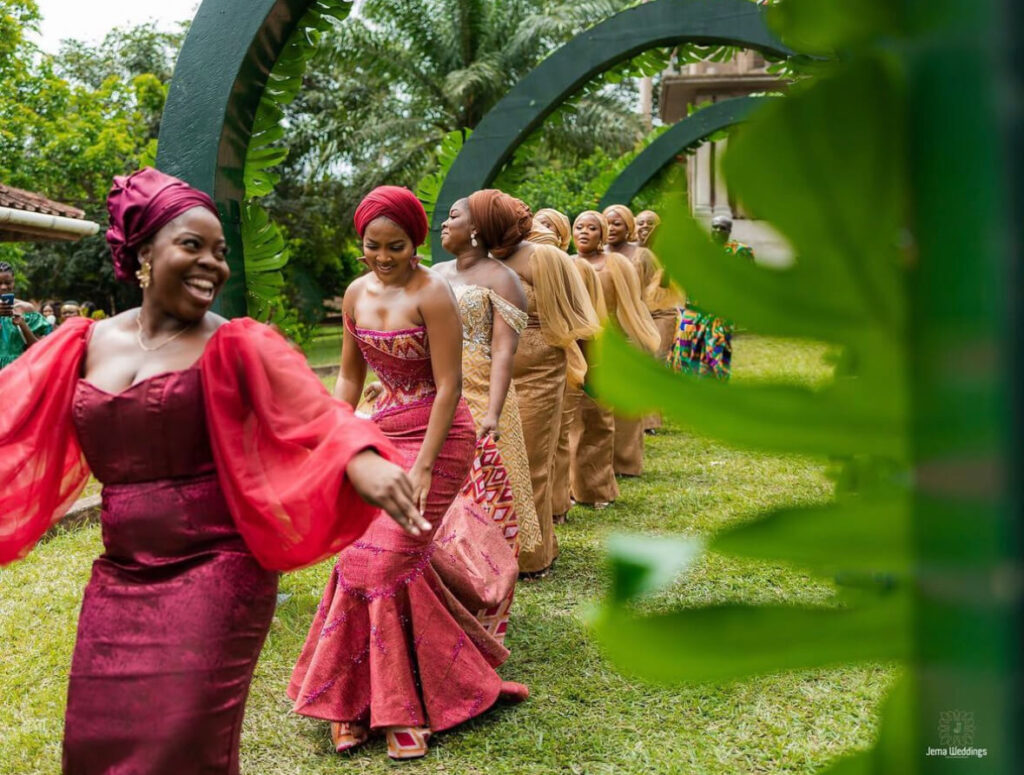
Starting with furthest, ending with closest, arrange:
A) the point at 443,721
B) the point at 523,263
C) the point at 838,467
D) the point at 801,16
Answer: the point at 523,263 < the point at 443,721 < the point at 838,467 < the point at 801,16

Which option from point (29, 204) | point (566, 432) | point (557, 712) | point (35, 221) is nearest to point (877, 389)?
point (557, 712)

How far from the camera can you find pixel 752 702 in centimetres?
391

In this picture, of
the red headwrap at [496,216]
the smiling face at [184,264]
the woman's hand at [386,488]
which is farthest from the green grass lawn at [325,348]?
the woman's hand at [386,488]

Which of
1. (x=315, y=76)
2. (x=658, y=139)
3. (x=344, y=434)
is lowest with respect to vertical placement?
(x=344, y=434)

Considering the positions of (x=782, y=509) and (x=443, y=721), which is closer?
(x=782, y=509)

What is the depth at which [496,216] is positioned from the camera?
4992 mm

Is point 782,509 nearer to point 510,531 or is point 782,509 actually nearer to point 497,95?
point 510,531

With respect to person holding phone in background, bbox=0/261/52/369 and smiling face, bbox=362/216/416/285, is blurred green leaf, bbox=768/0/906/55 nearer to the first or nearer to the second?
smiling face, bbox=362/216/416/285

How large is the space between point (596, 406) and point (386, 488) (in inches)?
210

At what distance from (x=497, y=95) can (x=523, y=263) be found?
1713cm

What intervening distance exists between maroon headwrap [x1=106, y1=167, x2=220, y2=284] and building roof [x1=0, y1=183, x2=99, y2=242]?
10734mm

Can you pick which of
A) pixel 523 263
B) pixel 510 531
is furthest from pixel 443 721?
pixel 523 263

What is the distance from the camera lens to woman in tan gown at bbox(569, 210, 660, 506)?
24.0 feet

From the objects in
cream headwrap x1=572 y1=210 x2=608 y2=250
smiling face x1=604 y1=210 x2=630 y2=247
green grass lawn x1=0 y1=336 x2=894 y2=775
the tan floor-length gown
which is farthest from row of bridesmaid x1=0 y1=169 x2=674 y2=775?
smiling face x1=604 y1=210 x2=630 y2=247
